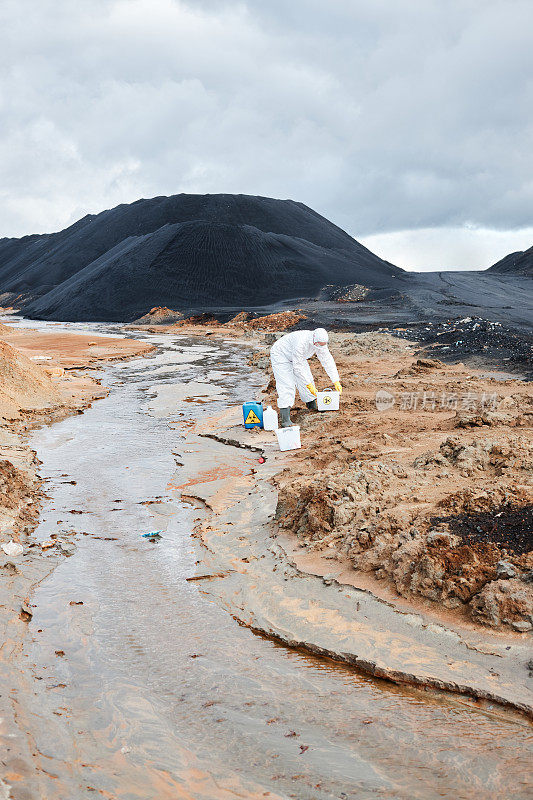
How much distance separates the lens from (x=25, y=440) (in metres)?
8.77

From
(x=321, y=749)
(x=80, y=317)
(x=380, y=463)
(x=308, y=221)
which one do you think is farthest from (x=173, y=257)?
(x=321, y=749)

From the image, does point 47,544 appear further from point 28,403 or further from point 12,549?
point 28,403

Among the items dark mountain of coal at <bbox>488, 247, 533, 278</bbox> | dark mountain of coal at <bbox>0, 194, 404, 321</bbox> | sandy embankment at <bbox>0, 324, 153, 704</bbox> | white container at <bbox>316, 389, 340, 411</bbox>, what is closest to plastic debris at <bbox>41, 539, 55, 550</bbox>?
sandy embankment at <bbox>0, 324, 153, 704</bbox>

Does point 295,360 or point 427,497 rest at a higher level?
point 295,360

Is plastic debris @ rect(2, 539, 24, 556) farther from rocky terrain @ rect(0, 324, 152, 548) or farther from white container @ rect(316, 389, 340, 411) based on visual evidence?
white container @ rect(316, 389, 340, 411)

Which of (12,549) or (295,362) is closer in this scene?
(12,549)

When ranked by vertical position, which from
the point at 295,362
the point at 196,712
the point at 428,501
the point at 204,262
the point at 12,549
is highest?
the point at 204,262

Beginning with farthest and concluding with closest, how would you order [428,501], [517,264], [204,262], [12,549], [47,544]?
[517,264], [204,262], [47,544], [12,549], [428,501]

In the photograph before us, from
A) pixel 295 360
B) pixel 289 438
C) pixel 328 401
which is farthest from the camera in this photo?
pixel 328 401

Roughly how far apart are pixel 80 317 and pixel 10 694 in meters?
42.5

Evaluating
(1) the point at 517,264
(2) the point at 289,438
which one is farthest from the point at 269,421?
(1) the point at 517,264

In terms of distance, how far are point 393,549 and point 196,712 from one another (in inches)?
65.3

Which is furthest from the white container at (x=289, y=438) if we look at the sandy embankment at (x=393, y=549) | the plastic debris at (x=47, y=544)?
the plastic debris at (x=47, y=544)

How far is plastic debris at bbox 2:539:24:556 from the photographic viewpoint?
15.8ft
